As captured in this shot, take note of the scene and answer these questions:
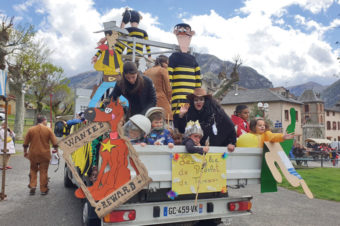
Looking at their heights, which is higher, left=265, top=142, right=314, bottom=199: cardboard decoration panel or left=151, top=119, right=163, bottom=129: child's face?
left=151, top=119, right=163, bottom=129: child's face

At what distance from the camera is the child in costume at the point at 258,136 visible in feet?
10.3

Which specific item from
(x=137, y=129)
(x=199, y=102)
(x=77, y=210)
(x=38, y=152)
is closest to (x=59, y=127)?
(x=38, y=152)

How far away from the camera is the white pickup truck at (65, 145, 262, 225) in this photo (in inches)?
103

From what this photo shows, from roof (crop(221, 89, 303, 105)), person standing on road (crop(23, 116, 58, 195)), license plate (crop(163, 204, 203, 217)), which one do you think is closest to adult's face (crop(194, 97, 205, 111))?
license plate (crop(163, 204, 203, 217))

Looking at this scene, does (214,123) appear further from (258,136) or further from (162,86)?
(162,86)

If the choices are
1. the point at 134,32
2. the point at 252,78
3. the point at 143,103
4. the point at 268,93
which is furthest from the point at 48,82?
the point at 252,78

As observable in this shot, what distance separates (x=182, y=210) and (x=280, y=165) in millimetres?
1240

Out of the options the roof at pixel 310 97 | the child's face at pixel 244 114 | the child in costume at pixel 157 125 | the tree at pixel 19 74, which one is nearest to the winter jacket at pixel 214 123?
the child in costume at pixel 157 125

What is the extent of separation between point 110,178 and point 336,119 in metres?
62.4

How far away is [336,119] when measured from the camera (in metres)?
54.2

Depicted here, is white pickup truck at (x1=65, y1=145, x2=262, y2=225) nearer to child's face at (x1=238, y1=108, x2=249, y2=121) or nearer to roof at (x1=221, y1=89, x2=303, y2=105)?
child's face at (x1=238, y1=108, x2=249, y2=121)

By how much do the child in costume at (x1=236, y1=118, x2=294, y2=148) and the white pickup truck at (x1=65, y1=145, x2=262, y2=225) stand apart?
0.72ft

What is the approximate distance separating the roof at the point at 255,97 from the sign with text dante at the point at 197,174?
4037 centimetres

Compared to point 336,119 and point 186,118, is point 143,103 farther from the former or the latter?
point 336,119
